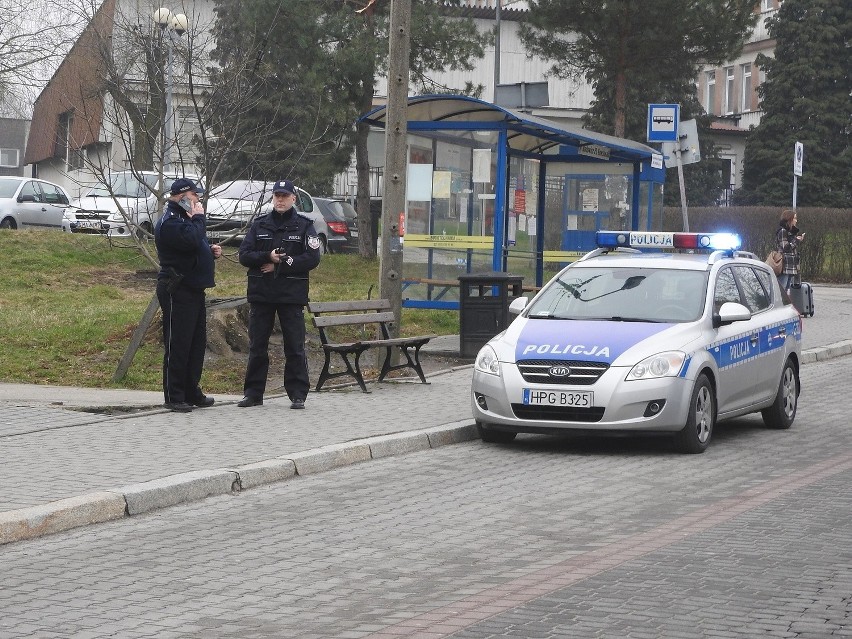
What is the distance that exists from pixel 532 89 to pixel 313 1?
9.94 m

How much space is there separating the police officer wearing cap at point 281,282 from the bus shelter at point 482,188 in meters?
5.36

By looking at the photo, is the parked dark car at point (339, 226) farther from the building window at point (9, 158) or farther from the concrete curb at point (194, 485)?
the building window at point (9, 158)

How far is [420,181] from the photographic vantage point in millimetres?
19469

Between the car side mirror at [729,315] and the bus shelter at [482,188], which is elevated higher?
the bus shelter at [482,188]

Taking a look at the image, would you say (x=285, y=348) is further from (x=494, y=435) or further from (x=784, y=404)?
(x=784, y=404)

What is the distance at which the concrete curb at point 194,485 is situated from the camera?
805 centimetres

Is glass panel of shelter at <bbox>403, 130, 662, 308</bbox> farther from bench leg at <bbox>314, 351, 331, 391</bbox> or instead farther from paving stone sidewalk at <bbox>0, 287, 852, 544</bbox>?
bench leg at <bbox>314, 351, 331, 391</bbox>

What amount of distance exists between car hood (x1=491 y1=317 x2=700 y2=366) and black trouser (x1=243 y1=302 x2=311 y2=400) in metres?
2.01

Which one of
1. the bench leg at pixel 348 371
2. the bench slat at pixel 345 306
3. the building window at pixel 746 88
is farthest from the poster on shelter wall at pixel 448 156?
the building window at pixel 746 88

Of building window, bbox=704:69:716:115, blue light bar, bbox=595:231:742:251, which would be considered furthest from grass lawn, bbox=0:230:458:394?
building window, bbox=704:69:716:115

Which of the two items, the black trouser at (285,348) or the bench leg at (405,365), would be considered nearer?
the black trouser at (285,348)

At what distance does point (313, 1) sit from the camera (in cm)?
3134

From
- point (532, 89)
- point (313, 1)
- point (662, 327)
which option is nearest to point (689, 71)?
point (313, 1)

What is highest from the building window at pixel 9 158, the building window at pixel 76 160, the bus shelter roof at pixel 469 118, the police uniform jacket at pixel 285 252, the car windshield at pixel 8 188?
the building window at pixel 9 158
